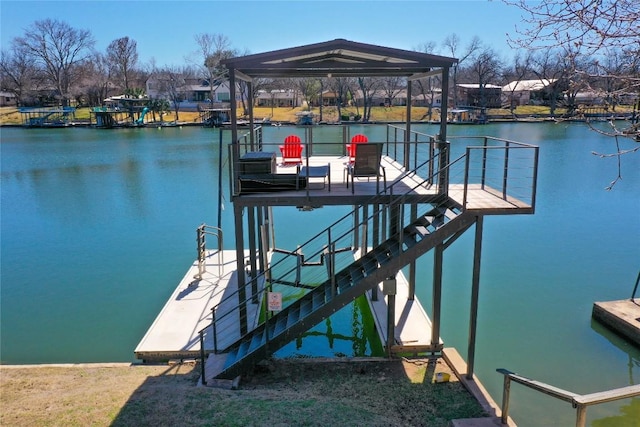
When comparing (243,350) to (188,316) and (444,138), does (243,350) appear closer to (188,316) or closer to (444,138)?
(188,316)

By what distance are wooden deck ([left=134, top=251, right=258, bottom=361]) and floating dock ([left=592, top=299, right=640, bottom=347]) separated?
7.12 metres

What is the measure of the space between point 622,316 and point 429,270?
4719 millimetres

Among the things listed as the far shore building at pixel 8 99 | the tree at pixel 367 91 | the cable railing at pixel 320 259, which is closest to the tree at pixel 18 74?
the far shore building at pixel 8 99

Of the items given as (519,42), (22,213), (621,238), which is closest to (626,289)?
(621,238)

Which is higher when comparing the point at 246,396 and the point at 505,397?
the point at 505,397

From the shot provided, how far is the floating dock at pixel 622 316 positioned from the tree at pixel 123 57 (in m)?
87.2

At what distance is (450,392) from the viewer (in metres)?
6.94

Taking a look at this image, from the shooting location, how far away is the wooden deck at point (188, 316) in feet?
27.0

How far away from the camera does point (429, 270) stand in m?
13.4

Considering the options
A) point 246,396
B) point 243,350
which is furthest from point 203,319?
point 246,396

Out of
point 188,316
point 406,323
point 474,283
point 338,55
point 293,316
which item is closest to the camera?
point 474,283

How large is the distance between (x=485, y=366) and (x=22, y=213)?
64.1 feet

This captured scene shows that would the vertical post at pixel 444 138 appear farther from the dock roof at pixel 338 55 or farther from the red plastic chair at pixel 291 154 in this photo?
the red plastic chair at pixel 291 154

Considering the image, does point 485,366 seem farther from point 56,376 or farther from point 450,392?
point 56,376
